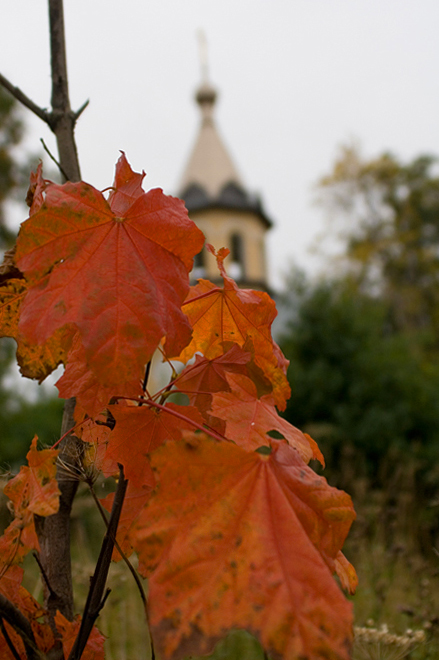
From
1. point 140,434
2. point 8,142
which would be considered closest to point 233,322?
point 140,434

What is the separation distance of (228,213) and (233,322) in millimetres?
16018

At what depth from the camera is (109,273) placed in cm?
66

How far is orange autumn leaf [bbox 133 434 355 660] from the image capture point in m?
0.48

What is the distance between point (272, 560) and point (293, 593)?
34mm

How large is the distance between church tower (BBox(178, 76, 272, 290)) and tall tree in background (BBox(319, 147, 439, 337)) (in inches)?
90.8

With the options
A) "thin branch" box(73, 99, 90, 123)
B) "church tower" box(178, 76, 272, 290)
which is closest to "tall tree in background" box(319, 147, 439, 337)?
"church tower" box(178, 76, 272, 290)

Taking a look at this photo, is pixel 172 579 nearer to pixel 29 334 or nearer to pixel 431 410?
pixel 29 334

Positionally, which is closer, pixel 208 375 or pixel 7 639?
pixel 7 639

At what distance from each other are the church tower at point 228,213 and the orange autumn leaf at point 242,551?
15301mm

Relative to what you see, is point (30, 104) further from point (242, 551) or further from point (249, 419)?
point (242, 551)

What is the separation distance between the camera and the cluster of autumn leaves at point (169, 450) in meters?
0.50

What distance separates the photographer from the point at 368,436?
642cm

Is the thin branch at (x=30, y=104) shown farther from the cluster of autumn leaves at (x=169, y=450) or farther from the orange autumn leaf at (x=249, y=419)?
the orange autumn leaf at (x=249, y=419)

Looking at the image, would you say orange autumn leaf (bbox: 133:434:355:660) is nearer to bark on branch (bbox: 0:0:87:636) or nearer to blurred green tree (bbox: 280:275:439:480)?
bark on branch (bbox: 0:0:87:636)
